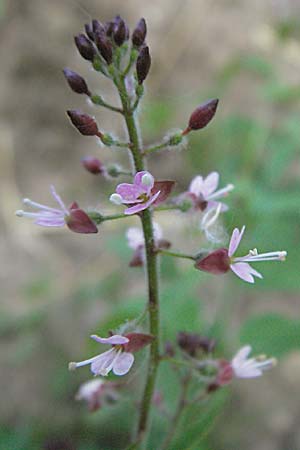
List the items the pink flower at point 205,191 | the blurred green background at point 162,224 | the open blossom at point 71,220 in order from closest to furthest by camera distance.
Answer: the open blossom at point 71,220, the pink flower at point 205,191, the blurred green background at point 162,224

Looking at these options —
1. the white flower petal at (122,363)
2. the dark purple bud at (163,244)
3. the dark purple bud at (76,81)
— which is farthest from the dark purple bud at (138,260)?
the dark purple bud at (76,81)

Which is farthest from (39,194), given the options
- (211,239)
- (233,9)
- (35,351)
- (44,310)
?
(211,239)

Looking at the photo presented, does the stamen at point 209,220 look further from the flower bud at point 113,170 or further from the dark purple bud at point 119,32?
the dark purple bud at point 119,32

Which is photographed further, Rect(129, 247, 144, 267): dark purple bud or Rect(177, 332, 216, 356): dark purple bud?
Rect(177, 332, 216, 356): dark purple bud

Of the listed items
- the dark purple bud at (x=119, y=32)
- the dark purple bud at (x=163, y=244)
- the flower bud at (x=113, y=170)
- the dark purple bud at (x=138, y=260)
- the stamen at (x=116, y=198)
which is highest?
the dark purple bud at (x=119, y=32)

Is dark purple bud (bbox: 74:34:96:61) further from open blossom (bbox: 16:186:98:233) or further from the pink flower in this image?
the pink flower

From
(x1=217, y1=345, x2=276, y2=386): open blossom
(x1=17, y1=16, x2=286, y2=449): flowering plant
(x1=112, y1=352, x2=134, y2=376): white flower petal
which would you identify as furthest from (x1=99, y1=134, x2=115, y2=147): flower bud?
(x1=217, y1=345, x2=276, y2=386): open blossom

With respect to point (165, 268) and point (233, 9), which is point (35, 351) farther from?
point (233, 9)
